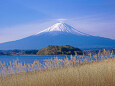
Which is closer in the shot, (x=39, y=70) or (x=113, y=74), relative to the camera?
(x=113, y=74)

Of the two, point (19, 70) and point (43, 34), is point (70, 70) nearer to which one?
point (19, 70)

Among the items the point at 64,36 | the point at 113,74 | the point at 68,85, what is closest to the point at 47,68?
the point at 68,85

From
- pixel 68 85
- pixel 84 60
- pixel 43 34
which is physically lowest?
pixel 68 85

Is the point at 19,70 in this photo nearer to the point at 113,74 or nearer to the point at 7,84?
the point at 7,84

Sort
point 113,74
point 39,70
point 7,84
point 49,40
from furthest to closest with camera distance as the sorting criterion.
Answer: point 49,40
point 39,70
point 113,74
point 7,84

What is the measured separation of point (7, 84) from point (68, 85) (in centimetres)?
162

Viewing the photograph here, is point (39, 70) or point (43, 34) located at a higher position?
point (43, 34)

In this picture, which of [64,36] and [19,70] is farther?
[64,36]

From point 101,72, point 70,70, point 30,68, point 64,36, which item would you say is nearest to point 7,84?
point 30,68

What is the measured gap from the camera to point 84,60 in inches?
308

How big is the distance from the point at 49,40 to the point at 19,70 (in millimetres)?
120941

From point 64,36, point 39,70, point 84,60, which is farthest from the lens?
point 64,36

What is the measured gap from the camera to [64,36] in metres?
137

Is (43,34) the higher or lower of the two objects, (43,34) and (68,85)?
the higher
